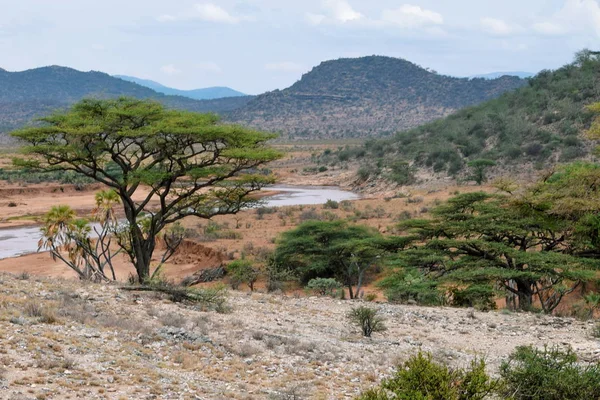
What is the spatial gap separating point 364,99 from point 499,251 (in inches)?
5483

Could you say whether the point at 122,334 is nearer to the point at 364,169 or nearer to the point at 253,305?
the point at 253,305

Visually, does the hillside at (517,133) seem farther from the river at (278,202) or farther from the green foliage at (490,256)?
the green foliage at (490,256)

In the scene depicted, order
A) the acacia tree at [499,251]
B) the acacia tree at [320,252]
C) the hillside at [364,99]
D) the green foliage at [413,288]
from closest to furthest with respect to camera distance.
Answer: the acacia tree at [499,251]
the green foliage at [413,288]
the acacia tree at [320,252]
the hillside at [364,99]

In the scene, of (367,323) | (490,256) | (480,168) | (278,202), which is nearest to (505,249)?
(490,256)

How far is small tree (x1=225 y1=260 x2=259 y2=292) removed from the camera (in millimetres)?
24188

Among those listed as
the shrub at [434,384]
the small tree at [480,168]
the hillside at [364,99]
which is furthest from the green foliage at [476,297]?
the hillside at [364,99]

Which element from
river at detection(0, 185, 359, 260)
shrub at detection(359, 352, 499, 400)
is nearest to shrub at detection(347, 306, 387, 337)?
shrub at detection(359, 352, 499, 400)

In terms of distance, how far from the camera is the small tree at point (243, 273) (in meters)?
24.2

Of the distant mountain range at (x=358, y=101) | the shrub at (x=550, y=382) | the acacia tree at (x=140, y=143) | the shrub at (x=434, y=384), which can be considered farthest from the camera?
the distant mountain range at (x=358, y=101)

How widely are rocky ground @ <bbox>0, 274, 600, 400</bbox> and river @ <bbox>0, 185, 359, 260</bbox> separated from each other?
6938 mm

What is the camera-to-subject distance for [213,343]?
10.1 metres

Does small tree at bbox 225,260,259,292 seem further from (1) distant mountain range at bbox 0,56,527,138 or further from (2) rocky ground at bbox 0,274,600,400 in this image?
(1) distant mountain range at bbox 0,56,527,138

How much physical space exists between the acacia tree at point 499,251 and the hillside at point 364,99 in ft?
349

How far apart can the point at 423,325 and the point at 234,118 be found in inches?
5266
